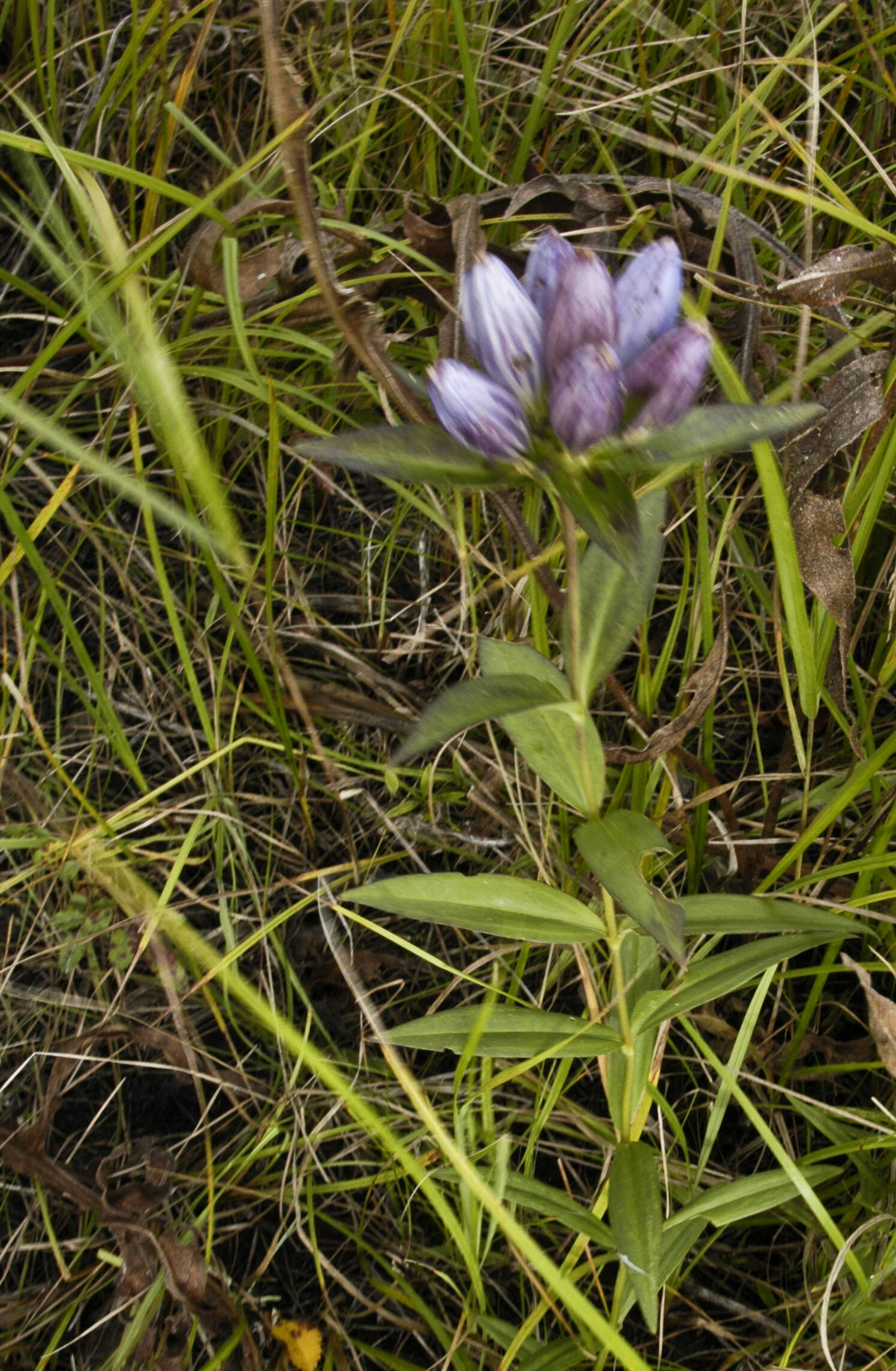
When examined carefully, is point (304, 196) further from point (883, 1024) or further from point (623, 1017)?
point (883, 1024)

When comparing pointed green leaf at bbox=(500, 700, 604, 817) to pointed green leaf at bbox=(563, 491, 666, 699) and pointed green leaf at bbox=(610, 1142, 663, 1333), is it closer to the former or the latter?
pointed green leaf at bbox=(563, 491, 666, 699)

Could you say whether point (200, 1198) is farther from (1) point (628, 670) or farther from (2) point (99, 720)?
(1) point (628, 670)

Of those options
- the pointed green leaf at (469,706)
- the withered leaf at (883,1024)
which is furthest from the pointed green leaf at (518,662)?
the withered leaf at (883,1024)

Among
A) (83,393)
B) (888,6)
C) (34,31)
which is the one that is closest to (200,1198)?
(83,393)

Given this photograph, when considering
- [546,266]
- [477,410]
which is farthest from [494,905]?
[546,266]

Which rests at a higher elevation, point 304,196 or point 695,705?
point 304,196

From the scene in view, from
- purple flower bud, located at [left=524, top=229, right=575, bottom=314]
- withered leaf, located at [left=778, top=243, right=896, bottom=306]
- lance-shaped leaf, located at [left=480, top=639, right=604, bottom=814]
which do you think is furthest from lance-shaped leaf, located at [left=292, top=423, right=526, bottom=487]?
withered leaf, located at [left=778, top=243, right=896, bottom=306]
